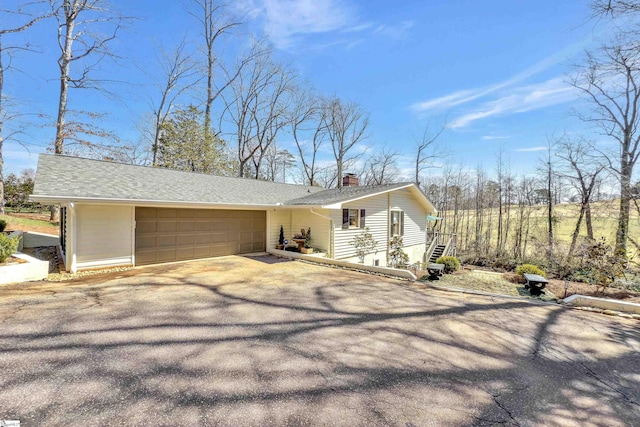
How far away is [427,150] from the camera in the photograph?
21.9 meters

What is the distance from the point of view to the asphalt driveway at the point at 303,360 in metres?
2.41

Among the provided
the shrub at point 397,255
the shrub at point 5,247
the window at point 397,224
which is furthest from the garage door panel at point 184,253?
the window at point 397,224

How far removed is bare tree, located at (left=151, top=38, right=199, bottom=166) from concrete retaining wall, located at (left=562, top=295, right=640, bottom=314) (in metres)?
24.4

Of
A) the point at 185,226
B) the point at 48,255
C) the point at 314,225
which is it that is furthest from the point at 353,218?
Answer: the point at 48,255

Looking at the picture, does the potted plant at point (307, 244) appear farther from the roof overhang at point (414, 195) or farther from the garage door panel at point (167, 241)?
the garage door panel at point (167, 241)

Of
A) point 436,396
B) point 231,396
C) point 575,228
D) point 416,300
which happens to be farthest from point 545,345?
point 575,228

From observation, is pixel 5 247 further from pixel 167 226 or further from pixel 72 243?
pixel 167 226

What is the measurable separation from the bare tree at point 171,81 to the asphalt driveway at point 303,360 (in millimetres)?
19768

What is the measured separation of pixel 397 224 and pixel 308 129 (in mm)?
15506

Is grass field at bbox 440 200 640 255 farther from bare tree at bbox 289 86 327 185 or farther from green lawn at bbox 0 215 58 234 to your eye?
green lawn at bbox 0 215 58 234

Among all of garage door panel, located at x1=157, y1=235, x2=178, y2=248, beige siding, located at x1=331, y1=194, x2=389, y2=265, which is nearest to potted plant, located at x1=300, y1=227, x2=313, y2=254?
beige siding, located at x1=331, y1=194, x2=389, y2=265

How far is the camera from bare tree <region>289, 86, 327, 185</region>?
2399 centimetres

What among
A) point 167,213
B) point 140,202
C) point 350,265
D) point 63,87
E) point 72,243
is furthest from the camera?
point 63,87

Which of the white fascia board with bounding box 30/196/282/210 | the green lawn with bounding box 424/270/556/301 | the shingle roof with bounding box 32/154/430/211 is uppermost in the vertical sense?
the shingle roof with bounding box 32/154/430/211
